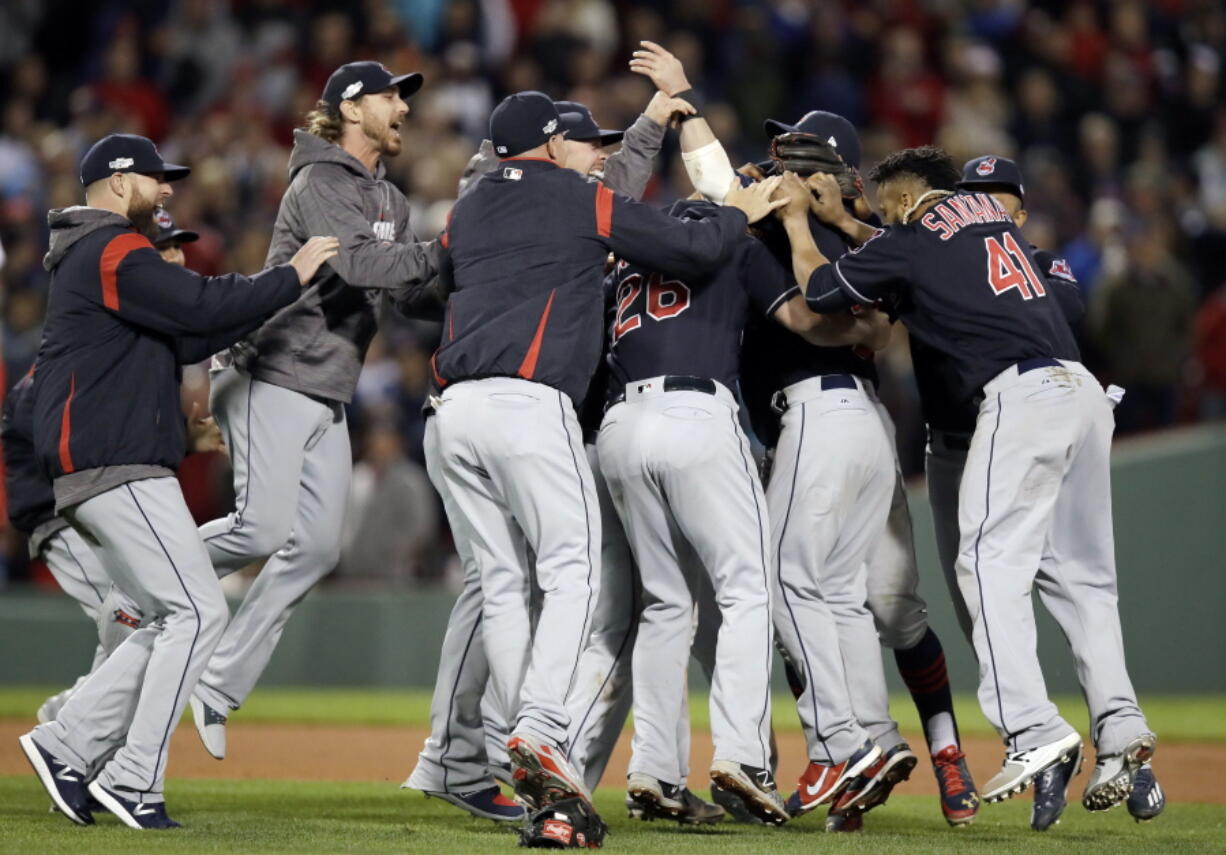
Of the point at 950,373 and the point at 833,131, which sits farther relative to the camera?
the point at 833,131

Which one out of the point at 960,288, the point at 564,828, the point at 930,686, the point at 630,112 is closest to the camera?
the point at 564,828

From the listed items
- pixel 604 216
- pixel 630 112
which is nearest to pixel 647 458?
pixel 604 216

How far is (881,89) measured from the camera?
1531cm

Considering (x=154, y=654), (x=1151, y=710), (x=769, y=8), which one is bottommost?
(x=1151, y=710)

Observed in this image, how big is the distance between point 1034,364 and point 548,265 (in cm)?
164

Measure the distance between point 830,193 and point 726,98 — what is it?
918 cm

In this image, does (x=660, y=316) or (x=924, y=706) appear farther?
(x=924, y=706)

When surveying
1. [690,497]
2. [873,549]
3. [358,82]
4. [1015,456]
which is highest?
[358,82]

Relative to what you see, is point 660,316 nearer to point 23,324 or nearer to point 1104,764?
point 1104,764

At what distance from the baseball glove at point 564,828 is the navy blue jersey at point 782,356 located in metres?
1.72

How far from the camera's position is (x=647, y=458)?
562 centimetres

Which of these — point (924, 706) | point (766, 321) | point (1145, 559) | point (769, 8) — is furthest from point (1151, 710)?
point (769, 8)

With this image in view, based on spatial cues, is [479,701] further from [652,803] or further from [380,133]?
[380,133]

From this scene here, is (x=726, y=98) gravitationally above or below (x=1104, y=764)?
above
